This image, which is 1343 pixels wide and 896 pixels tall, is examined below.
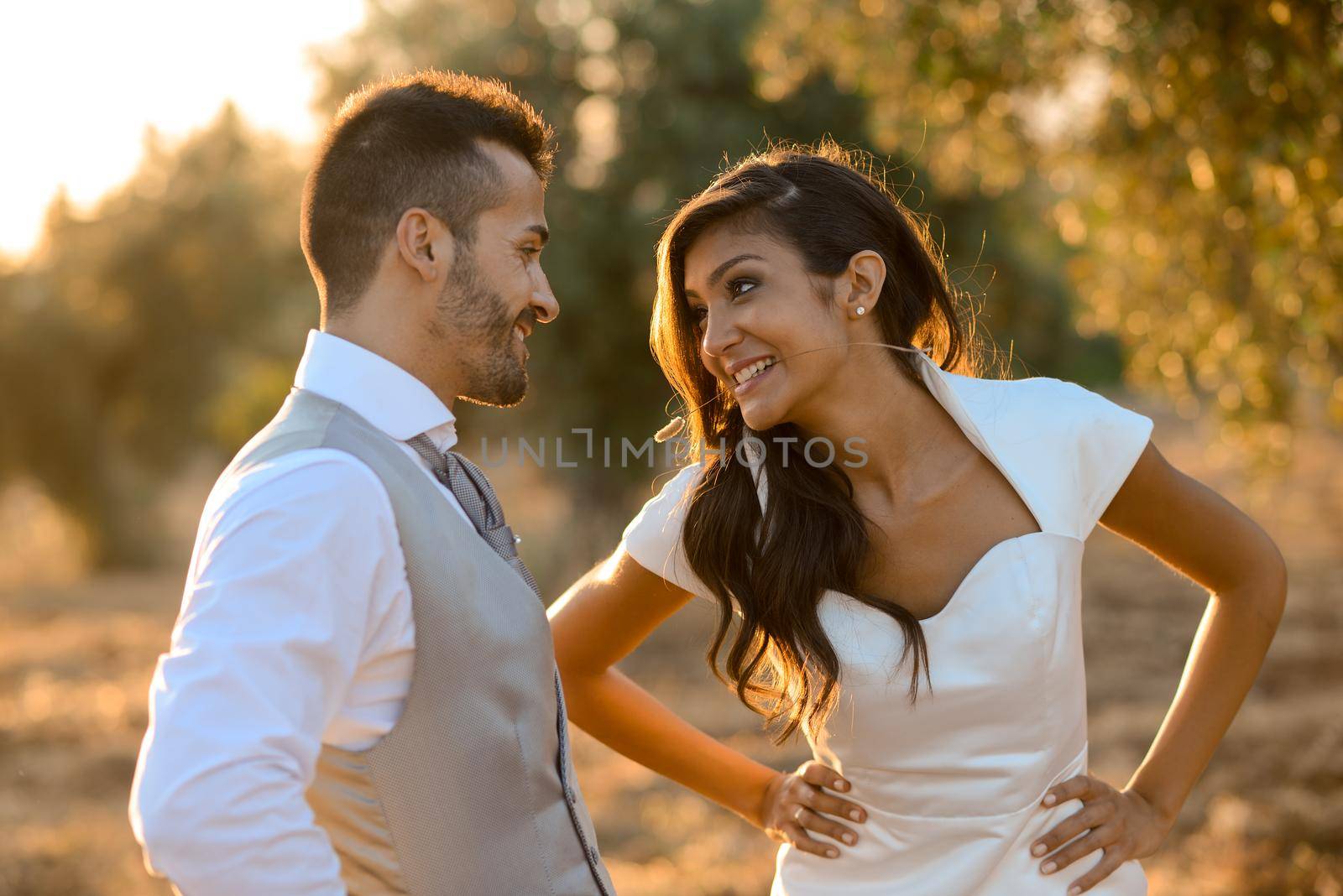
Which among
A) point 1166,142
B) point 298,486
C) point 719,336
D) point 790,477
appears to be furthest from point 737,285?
point 1166,142

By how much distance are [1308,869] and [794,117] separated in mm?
9235

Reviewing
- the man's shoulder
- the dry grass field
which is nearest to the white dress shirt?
the man's shoulder

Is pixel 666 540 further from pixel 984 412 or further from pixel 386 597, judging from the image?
pixel 386 597

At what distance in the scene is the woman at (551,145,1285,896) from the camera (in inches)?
88.3

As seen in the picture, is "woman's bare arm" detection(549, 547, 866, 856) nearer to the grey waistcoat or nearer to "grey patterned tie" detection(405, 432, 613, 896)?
"grey patterned tie" detection(405, 432, 613, 896)

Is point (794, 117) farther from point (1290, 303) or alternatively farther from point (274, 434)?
point (274, 434)

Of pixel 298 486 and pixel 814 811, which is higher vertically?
pixel 298 486

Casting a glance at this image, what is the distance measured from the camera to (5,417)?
1925 cm

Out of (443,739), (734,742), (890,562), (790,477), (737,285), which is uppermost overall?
(737,285)

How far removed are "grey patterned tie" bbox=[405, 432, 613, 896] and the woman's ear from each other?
0.96 m

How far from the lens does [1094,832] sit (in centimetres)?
227

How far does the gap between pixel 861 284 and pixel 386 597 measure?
1336 millimetres

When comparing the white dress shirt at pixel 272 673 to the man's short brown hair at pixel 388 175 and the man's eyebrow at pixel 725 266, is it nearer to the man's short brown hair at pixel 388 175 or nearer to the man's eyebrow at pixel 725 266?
the man's short brown hair at pixel 388 175

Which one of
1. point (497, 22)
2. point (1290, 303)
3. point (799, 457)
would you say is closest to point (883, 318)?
point (799, 457)
